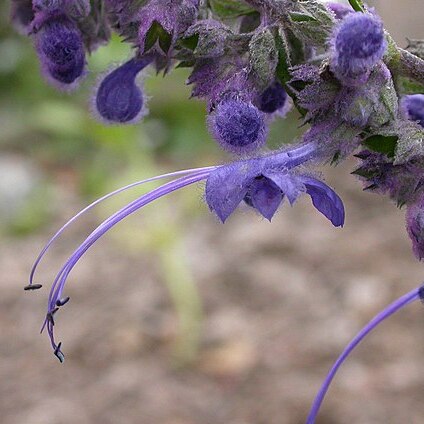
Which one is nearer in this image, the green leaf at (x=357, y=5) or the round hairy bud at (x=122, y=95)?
the green leaf at (x=357, y=5)

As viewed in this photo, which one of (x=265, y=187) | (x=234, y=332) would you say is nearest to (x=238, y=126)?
(x=265, y=187)

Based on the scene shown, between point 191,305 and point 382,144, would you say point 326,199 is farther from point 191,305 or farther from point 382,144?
point 191,305

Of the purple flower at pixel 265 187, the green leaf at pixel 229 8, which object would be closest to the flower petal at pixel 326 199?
the purple flower at pixel 265 187

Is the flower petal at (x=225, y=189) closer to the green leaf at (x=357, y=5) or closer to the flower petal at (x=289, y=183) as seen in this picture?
the flower petal at (x=289, y=183)

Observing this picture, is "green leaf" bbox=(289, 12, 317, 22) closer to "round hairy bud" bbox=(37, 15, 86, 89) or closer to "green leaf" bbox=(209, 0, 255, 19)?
"green leaf" bbox=(209, 0, 255, 19)

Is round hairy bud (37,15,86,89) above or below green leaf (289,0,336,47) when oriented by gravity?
below

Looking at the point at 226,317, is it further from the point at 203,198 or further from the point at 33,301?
the point at 203,198

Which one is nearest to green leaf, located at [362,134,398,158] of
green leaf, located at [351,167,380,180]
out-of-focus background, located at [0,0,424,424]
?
green leaf, located at [351,167,380,180]

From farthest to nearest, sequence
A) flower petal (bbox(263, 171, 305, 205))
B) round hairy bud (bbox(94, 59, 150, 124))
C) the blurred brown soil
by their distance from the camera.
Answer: the blurred brown soil, round hairy bud (bbox(94, 59, 150, 124)), flower petal (bbox(263, 171, 305, 205))
